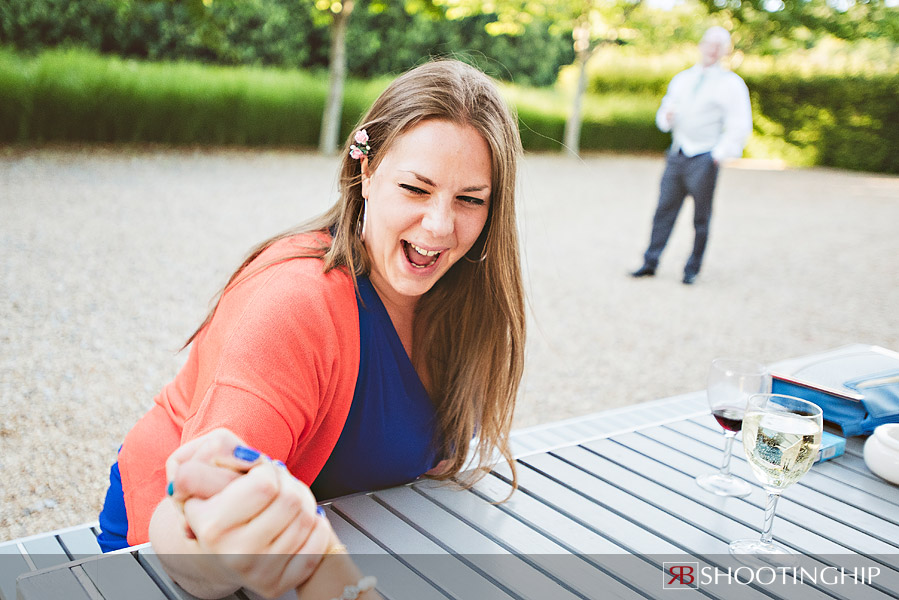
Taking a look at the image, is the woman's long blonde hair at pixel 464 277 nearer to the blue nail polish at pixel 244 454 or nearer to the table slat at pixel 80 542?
the table slat at pixel 80 542

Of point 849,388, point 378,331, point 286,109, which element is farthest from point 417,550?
point 286,109

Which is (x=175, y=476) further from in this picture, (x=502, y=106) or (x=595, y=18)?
(x=595, y=18)

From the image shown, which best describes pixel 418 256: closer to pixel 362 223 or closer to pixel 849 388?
pixel 362 223

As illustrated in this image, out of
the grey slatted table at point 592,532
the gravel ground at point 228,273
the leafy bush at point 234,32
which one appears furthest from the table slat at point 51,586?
the leafy bush at point 234,32

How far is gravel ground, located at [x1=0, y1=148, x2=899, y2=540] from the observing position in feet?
12.7

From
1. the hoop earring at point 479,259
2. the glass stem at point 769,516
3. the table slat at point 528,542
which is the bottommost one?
the table slat at point 528,542

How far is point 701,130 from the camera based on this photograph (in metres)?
7.09

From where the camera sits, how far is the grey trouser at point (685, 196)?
23.3ft

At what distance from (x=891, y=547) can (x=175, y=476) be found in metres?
1.33

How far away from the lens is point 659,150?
784 inches

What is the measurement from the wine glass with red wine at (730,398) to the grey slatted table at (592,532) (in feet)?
0.15

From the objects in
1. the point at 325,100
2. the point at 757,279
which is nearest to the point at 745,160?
the point at 325,100

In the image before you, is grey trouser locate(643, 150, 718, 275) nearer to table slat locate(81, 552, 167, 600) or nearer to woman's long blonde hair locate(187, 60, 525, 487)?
woman's long blonde hair locate(187, 60, 525, 487)

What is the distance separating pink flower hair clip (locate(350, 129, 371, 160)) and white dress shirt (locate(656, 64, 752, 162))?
5877 millimetres
